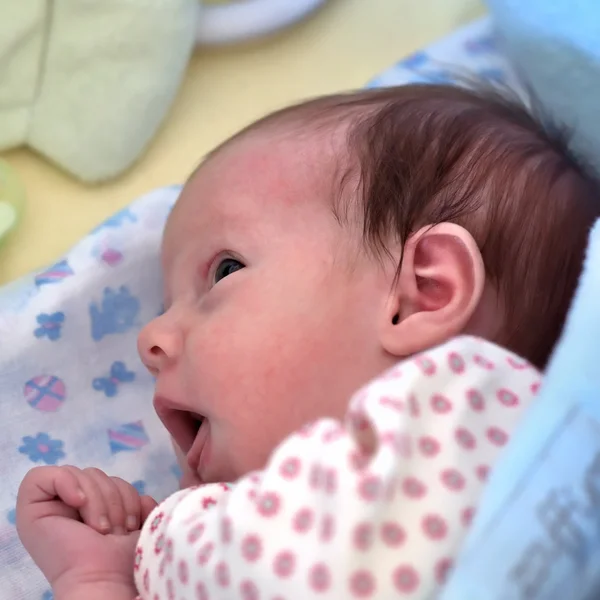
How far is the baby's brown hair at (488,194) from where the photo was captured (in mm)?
744

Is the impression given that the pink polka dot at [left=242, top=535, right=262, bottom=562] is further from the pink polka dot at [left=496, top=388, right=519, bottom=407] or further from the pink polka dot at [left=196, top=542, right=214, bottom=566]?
the pink polka dot at [left=496, top=388, right=519, bottom=407]

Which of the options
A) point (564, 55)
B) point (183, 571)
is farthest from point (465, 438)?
point (564, 55)

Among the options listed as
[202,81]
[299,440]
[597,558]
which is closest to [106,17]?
[202,81]

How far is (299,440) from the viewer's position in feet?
1.98

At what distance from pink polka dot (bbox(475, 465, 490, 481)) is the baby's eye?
31 cm

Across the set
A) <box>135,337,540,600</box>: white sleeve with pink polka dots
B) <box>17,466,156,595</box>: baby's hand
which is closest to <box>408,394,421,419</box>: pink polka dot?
→ <box>135,337,540,600</box>: white sleeve with pink polka dots

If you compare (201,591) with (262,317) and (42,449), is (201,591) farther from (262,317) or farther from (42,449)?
(42,449)

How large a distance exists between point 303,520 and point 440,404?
0.41 ft

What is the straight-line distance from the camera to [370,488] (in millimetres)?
552

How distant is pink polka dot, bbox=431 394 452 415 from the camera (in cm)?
60

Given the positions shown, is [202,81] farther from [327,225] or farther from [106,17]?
[327,225]

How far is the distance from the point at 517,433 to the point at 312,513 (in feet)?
0.49

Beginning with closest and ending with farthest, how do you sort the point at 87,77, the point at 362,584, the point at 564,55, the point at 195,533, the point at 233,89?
1. the point at 362,584
2. the point at 195,533
3. the point at 564,55
4. the point at 87,77
5. the point at 233,89

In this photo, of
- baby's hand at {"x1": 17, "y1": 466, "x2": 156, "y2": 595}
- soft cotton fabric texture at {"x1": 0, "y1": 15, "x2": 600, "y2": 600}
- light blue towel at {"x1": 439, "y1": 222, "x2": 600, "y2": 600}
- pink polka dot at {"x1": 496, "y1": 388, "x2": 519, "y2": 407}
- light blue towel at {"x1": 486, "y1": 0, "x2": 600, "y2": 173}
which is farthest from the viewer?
light blue towel at {"x1": 486, "y1": 0, "x2": 600, "y2": 173}
